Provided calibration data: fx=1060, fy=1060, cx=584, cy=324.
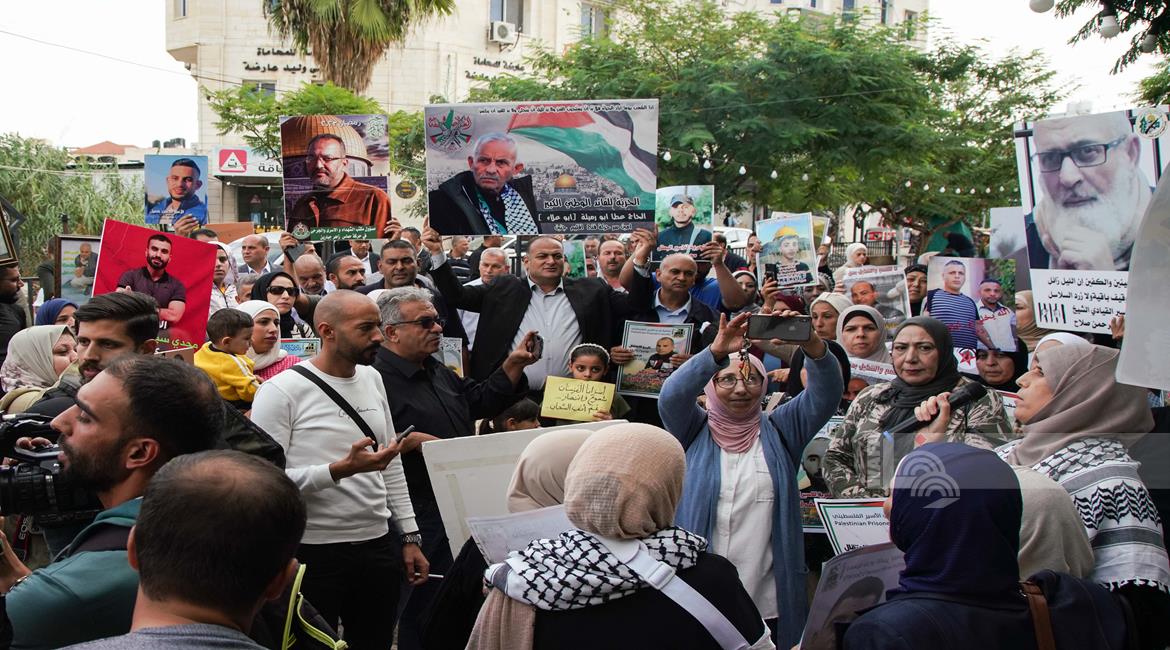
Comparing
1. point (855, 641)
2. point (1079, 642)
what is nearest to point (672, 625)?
point (855, 641)

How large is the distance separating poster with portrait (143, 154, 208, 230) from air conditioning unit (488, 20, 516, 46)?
2876cm

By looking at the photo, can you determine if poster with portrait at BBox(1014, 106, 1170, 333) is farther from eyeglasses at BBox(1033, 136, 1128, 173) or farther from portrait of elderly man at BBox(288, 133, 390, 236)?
portrait of elderly man at BBox(288, 133, 390, 236)

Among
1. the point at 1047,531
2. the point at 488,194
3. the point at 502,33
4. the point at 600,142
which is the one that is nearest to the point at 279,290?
the point at 488,194

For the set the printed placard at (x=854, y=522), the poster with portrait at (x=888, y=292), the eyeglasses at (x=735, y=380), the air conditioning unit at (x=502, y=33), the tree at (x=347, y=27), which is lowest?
the printed placard at (x=854, y=522)

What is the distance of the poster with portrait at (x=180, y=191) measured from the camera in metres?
10.9

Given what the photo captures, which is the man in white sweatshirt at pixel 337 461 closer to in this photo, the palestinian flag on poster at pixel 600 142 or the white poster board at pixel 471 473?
the white poster board at pixel 471 473

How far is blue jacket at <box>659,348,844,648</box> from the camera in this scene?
3875 millimetres

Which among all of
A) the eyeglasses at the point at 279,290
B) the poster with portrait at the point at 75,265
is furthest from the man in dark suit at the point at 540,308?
the poster with portrait at the point at 75,265

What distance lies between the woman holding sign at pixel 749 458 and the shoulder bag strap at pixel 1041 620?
4.81 ft

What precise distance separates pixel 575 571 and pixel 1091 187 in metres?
3.18

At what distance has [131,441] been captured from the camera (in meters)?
2.39

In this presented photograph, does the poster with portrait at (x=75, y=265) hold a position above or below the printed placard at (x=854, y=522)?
above

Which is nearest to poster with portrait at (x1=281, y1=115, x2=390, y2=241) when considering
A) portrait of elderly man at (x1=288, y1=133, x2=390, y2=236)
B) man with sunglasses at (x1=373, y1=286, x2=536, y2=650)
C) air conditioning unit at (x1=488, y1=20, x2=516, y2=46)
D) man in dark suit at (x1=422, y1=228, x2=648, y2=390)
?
portrait of elderly man at (x1=288, y1=133, x2=390, y2=236)

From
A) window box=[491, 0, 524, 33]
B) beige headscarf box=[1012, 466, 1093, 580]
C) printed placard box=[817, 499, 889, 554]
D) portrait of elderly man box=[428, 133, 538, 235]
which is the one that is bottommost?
printed placard box=[817, 499, 889, 554]
